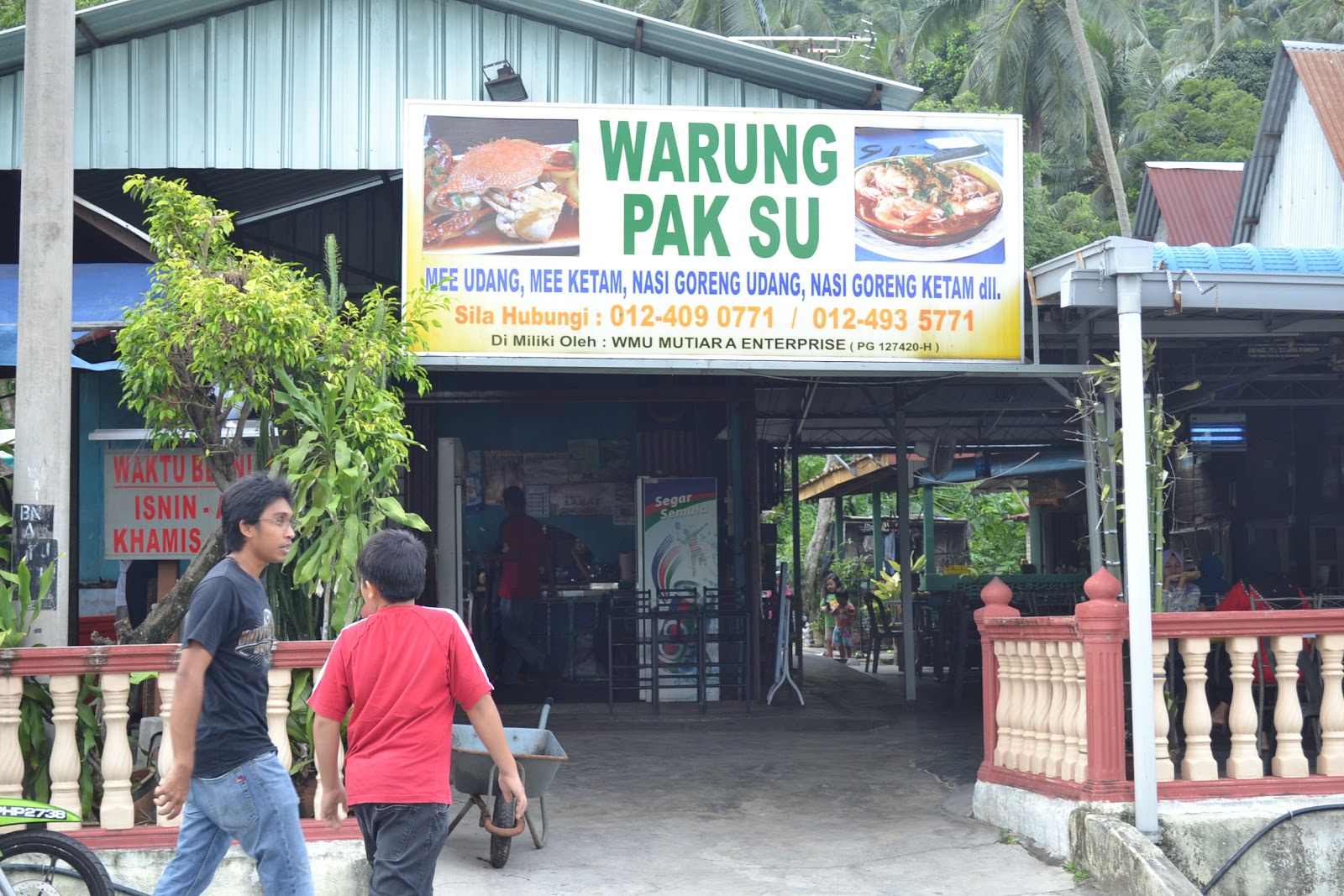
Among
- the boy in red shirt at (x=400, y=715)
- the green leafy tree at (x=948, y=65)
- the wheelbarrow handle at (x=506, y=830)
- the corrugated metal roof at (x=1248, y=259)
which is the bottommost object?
the wheelbarrow handle at (x=506, y=830)

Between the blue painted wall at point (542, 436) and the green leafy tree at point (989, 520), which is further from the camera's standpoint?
the green leafy tree at point (989, 520)

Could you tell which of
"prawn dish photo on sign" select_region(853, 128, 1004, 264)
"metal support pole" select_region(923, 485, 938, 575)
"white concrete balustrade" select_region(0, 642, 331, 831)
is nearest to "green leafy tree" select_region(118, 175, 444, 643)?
"white concrete balustrade" select_region(0, 642, 331, 831)

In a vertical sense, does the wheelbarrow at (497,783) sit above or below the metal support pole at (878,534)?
below

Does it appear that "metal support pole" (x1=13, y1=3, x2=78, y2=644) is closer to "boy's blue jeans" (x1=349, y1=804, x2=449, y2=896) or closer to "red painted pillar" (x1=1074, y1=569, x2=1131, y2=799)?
"boy's blue jeans" (x1=349, y1=804, x2=449, y2=896)

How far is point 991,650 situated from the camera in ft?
25.0

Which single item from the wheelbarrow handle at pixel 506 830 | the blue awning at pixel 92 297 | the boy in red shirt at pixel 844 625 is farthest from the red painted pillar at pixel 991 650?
the boy in red shirt at pixel 844 625

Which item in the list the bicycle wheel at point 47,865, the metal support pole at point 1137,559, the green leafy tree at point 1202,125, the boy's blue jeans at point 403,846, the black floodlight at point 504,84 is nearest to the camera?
the boy's blue jeans at point 403,846

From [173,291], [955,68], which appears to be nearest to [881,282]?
[173,291]

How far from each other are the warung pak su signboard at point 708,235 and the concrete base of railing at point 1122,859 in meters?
3.09

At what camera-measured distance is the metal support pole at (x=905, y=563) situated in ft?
39.7

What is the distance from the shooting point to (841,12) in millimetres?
44250

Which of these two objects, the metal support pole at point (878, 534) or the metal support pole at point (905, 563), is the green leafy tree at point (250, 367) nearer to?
the metal support pole at point (905, 563)

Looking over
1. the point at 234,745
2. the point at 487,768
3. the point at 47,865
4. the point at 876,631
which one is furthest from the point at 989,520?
the point at 234,745

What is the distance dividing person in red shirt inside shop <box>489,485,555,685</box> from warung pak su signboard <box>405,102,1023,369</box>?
3.98 m
